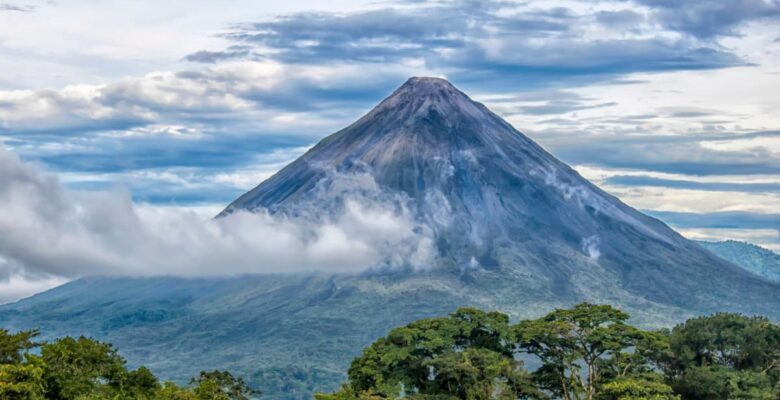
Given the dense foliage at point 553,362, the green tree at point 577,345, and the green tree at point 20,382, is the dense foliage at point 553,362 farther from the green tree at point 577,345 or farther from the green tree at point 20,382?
the green tree at point 20,382


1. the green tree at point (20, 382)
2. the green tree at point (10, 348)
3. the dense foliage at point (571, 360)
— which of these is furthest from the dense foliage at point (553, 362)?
the green tree at point (20, 382)

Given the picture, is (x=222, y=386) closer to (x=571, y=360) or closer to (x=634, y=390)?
(x=571, y=360)

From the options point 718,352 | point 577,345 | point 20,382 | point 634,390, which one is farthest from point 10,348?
point 718,352

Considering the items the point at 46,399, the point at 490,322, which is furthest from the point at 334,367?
the point at 46,399

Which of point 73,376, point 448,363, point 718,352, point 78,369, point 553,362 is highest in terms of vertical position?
point 78,369

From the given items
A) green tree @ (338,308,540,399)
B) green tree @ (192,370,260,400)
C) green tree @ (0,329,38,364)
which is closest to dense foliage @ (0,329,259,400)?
green tree @ (0,329,38,364)

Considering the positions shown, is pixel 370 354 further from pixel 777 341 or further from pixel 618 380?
pixel 777 341

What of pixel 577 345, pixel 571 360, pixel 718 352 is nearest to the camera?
pixel 571 360
